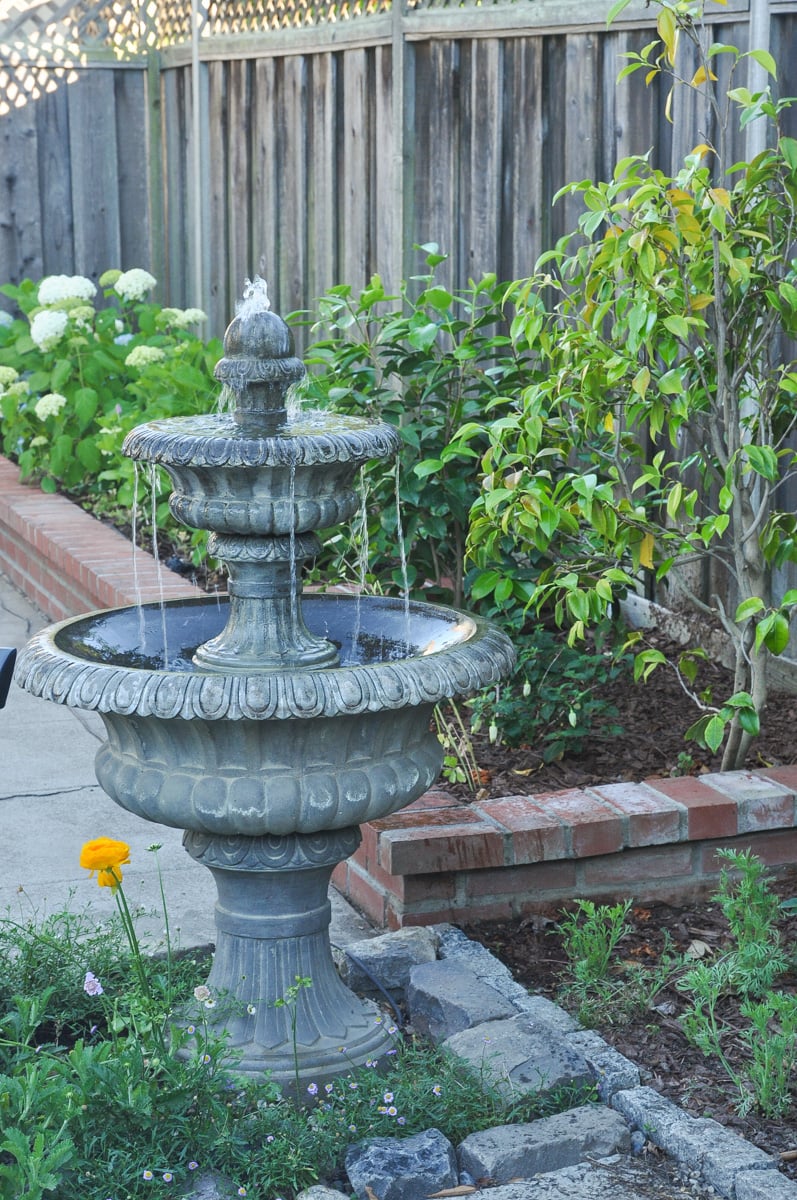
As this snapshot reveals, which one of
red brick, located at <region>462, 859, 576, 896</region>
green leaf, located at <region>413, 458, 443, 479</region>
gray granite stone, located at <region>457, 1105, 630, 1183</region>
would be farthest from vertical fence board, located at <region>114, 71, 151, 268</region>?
gray granite stone, located at <region>457, 1105, 630, 1183</region>

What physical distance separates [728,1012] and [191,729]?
1394mm

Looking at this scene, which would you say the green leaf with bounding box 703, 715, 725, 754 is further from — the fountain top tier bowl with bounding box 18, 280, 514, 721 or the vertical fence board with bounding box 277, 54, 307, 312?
the vertical fence board with bounding box 277, 54, 307, 312

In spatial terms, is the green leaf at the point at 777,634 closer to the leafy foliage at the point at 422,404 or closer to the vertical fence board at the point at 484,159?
the leafy foliage at the point at 422,404

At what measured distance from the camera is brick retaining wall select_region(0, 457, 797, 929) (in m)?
3.80

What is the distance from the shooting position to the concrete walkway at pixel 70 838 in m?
4.03

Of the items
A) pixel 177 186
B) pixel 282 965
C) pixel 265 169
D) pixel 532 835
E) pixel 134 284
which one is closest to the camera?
pixel 282 965

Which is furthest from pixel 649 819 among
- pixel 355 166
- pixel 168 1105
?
pixel 355 166

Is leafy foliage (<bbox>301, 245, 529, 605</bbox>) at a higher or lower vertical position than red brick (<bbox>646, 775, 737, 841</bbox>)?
higher

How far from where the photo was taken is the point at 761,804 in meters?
4.04

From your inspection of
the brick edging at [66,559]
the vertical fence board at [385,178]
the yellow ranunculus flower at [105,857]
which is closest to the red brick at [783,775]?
the yellow ranunculus flower at [105,857]

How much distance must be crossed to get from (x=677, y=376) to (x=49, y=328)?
16.5 feet

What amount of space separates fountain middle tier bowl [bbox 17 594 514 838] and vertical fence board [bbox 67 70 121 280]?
293 inches

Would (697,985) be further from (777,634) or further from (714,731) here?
(777,634)

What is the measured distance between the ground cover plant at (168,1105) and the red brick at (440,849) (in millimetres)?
537
